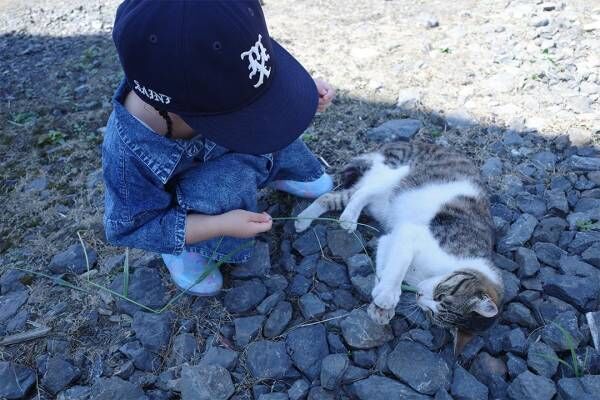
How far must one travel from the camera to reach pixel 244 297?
232 cm

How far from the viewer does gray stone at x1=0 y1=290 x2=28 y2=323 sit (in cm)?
233

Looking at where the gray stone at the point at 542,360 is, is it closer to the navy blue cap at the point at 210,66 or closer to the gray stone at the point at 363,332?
the gray stone at the point at 363,332

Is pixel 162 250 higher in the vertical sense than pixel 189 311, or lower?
higher

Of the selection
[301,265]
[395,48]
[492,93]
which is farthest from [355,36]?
[301,265]

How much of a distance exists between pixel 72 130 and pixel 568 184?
10.2 ft

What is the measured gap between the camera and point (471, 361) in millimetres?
2076

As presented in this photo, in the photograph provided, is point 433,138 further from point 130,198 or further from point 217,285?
point 130,198

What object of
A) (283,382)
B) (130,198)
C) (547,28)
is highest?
(130,198)

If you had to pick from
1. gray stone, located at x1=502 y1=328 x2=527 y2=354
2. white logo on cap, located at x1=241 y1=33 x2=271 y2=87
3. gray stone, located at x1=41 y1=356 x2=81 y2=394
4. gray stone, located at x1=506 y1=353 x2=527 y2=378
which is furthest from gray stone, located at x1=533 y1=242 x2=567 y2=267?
gray stone, located at x1=41 y1=356 x2=81 y2=394

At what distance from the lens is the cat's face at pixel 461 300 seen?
2.06 metres

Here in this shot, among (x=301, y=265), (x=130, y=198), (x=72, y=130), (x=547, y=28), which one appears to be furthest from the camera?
(x=547, y=28)

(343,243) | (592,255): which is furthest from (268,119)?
(592,255)

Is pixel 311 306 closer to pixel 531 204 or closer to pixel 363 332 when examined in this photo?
pixel 363 332

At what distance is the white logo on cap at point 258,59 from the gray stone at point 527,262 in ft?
5.09
